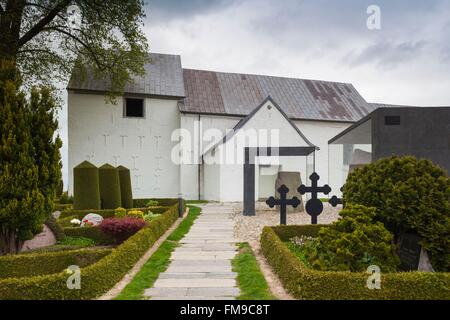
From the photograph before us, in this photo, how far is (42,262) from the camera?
697cm

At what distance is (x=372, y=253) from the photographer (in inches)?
235

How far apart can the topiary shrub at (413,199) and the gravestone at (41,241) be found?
741cm

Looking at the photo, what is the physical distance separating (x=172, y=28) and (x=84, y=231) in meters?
5.84

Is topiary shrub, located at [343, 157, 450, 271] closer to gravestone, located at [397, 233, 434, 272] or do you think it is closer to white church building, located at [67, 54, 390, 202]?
gravestone, located at [397, 233, 434, 272]

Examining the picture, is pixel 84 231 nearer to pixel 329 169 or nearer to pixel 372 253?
pixel 372 253

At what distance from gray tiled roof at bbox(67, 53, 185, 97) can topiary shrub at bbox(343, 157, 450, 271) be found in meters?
17.9

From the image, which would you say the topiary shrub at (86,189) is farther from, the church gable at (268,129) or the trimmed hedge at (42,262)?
the church gable at (268,129)

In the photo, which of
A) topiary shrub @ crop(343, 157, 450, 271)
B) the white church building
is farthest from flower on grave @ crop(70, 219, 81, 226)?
the white church building

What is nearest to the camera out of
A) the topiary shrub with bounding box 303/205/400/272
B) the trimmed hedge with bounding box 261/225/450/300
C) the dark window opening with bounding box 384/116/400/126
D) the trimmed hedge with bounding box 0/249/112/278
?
the trimmed hedge with bounding box 261/225/450/300

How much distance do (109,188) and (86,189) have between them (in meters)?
1.29

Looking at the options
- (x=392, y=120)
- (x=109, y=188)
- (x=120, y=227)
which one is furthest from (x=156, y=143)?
(x=392, y=120)

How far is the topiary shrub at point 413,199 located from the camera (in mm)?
6047

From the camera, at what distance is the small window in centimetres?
2323

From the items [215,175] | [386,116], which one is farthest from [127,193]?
[386,116]
